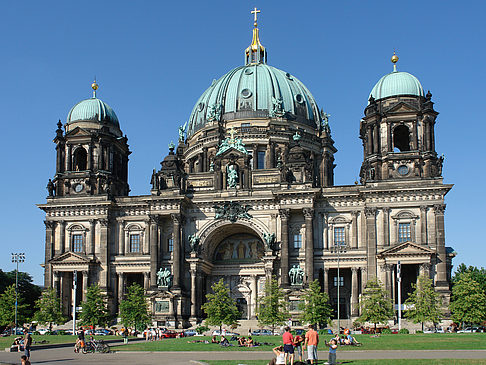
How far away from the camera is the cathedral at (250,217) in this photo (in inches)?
3127

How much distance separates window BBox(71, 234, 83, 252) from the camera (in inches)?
3447

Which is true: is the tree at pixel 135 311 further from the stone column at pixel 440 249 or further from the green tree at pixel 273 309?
the stone column at pixel 440 249

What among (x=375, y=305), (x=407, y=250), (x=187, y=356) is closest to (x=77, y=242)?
(x=375, y=305)

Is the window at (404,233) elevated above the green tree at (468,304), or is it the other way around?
the window at (404,233)

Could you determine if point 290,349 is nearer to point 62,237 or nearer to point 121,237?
point 121,237

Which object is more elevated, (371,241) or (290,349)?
(371,241)

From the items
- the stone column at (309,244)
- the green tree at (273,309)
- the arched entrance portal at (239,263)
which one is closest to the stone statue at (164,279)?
the arched entrance portal at (239,263)

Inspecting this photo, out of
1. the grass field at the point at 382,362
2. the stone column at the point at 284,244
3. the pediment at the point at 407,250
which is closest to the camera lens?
the grass field at the point at 382,362

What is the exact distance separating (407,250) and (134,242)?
3355 centimetres

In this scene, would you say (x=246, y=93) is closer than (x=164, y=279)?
No

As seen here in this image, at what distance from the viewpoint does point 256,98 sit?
328 ft

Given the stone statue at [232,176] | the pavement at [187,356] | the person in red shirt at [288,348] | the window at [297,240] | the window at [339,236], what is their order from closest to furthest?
1. the person in red shirt at [288,348]
2. the pavement at [187,356]
3. the window at [339,236]
4. the window at [297,240]
5. the stone statue at [232,176]

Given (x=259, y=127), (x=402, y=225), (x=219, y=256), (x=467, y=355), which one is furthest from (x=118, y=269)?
(x=467, y=355)

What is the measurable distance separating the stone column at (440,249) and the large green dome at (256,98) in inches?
1110
